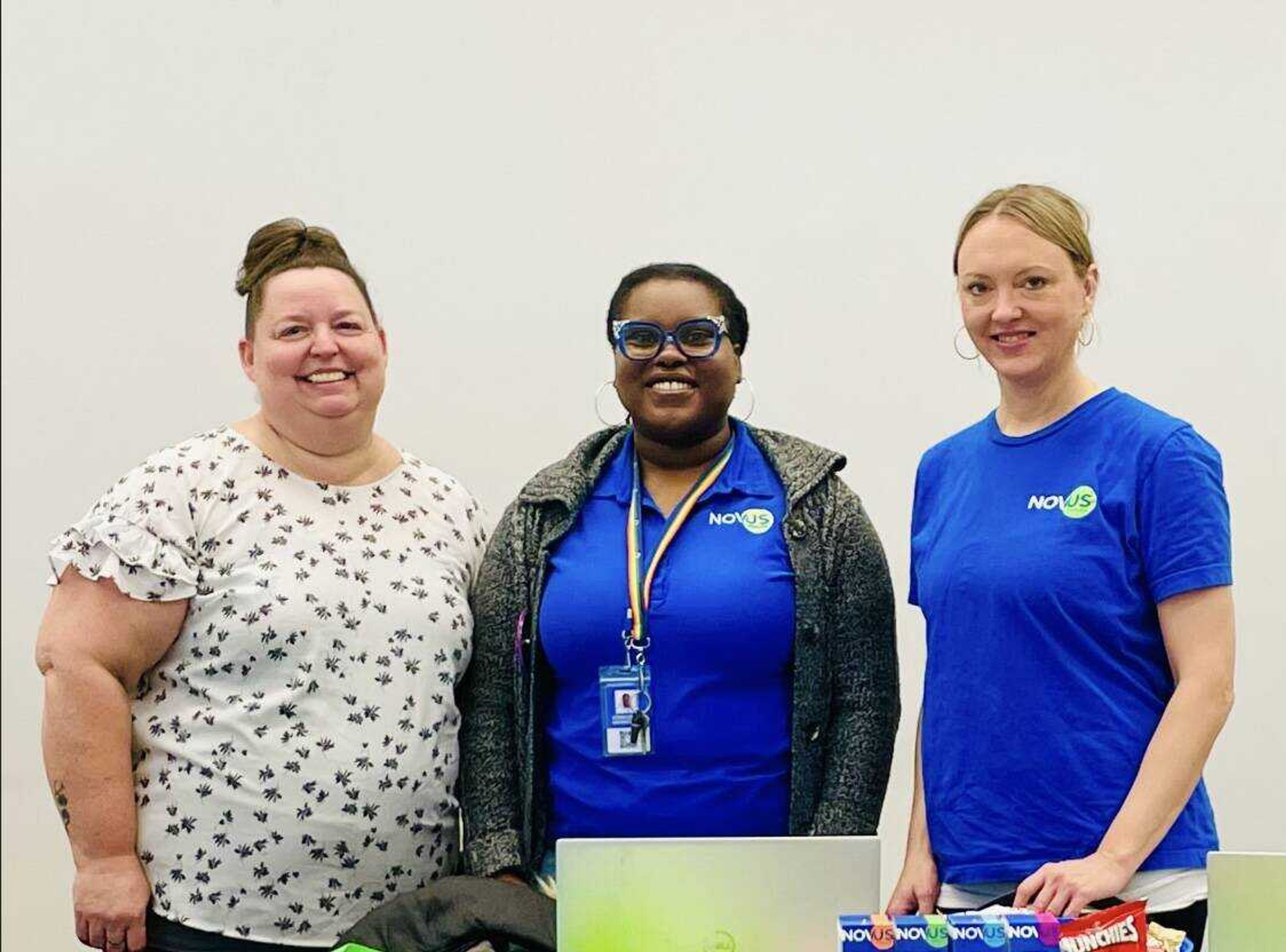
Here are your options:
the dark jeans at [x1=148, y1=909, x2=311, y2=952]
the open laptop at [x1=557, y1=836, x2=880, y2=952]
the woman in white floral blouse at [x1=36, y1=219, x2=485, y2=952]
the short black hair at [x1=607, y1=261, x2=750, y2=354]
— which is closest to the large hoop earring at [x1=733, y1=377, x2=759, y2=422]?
the short black hair at [x1=607, y1=261, x2=750, y2=354]

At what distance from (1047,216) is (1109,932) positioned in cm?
98

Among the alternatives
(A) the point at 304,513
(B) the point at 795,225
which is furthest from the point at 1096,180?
(A) the point at 304,513

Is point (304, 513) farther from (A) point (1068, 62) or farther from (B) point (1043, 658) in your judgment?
(A) point (1068, 62)

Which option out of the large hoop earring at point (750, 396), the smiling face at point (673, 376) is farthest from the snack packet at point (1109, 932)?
the large hoop earring at point (750, 396)

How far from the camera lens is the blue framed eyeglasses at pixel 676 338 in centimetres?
255

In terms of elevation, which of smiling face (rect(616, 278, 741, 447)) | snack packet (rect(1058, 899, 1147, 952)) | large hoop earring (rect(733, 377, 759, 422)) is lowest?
snack packet (rect(1058, 899, 1147, 952))

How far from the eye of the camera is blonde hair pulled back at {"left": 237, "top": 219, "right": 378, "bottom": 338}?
266cm

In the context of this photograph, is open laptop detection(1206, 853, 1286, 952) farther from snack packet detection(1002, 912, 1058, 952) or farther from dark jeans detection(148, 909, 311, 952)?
dark jeans detection(148, 909, 311, 952)

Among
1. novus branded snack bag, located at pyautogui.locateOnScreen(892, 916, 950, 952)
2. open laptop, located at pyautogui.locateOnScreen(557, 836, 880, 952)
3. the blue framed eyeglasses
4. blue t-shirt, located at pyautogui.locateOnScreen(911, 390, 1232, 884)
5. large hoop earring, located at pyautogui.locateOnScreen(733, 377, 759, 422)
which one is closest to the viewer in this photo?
novus branded snack bag, located at pyautogui.locateOnScreen(892, 916, 950, 952)

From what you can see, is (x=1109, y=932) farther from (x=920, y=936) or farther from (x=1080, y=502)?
(x=1080, y=502)

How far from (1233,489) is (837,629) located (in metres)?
1.64

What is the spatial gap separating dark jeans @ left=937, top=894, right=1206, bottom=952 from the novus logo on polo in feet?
2.29

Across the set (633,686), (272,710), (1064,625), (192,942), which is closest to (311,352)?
(272,710)

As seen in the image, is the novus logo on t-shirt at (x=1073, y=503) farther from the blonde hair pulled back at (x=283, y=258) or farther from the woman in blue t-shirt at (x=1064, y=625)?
the blonde hair pulled back at (x=283, y=258)
